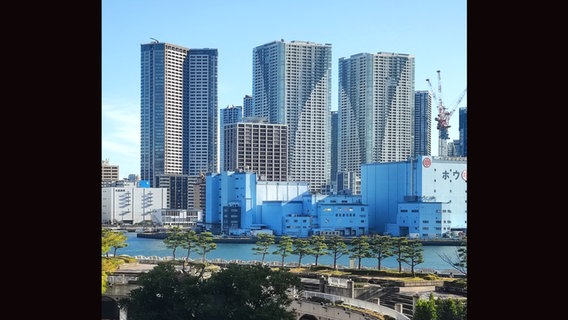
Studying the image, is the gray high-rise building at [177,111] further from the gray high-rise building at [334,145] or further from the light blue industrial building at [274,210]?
the gray high-rise building at [334,145]

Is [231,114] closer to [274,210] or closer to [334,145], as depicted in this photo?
[334,145]

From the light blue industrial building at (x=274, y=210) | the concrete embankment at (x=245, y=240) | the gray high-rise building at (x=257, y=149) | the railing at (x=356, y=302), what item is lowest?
the railing at (x=356, y=302)

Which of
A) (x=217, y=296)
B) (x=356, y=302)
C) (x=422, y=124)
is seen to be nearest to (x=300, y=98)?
(x=422, y=124)

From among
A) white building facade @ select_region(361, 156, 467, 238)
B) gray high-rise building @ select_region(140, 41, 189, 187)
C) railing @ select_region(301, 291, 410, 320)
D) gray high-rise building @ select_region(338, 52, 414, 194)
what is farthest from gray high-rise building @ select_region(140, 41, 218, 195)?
railing @ select_region(301, 291, 410, 320)

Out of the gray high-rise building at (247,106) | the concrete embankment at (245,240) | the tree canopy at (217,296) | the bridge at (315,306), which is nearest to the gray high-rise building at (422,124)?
the concrete embankment at (245,240)

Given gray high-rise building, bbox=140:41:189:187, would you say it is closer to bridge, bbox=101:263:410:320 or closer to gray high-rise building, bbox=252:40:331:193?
gray high-rise building, bbox=252:40:331:193

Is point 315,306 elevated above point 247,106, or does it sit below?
below
